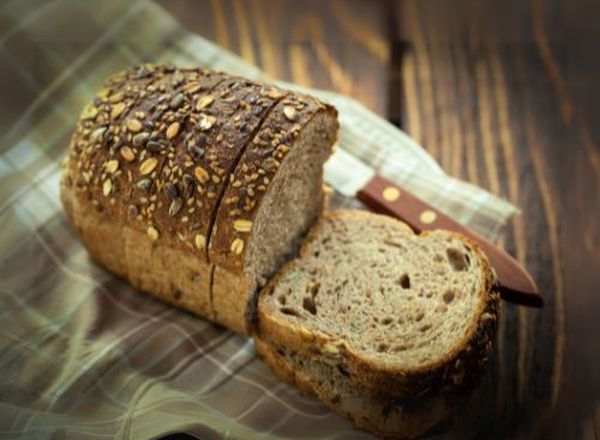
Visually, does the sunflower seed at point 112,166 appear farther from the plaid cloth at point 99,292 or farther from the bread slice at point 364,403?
the bread slice at point 364,403

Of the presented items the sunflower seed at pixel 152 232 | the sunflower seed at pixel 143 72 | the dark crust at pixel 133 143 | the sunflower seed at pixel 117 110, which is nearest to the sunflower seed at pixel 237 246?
the dark crust at pixel 133 143

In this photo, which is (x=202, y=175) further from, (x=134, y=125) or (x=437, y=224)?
(x=437, y=224)

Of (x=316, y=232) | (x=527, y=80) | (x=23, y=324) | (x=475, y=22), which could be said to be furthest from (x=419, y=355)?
(x=475, y=22)

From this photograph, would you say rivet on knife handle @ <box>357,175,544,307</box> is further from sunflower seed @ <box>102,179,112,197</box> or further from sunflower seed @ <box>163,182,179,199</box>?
sunflower seed @ <box>102,179,112,197</box>

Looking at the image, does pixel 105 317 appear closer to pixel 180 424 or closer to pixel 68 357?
pixel 68 357

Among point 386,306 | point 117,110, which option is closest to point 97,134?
point 117,110

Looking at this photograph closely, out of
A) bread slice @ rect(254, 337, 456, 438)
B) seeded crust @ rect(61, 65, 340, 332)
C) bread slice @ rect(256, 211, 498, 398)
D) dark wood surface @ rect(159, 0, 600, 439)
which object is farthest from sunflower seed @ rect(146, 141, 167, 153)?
dark wood surface @ rect(159, 0, 600, 439)
